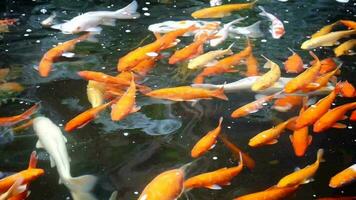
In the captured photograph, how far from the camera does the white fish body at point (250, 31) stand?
4523 mm

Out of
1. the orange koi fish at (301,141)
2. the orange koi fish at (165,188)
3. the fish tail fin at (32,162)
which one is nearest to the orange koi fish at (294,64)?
the orange koi fish at (301,141)

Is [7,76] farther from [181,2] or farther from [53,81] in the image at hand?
[181,2]

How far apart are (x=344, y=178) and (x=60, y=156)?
1720 millimetres

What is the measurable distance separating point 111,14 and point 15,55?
1.15 m

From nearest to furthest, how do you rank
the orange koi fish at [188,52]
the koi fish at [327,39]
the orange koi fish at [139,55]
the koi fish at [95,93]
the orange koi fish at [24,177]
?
the orange koi fish at [24,177]
the koi fish at [95,93]
the orange koi fish at [139,55]
the orange koi fish at [188,52]
the koi fish at [327,39]

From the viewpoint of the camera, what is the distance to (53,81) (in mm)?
3592

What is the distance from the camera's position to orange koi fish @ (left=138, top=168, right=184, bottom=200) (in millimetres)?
2043

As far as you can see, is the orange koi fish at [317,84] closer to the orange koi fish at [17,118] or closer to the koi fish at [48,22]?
the orange koi fish at [17,118]

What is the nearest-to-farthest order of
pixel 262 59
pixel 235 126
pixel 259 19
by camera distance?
pixel 235 126 → pixel 262 59 → pixel 259 19

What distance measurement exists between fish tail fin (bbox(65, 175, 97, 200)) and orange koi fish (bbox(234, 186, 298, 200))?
83cm

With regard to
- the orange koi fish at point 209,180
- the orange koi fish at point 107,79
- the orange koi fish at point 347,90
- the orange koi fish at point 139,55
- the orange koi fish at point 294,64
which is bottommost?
the orange koi fish at point 294,64

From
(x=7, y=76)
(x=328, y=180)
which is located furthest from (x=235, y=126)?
(x=7, y=76)

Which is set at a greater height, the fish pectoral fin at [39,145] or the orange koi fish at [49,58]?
the orange koi fish at [49,58]

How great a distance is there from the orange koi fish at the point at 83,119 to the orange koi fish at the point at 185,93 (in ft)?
1.29
